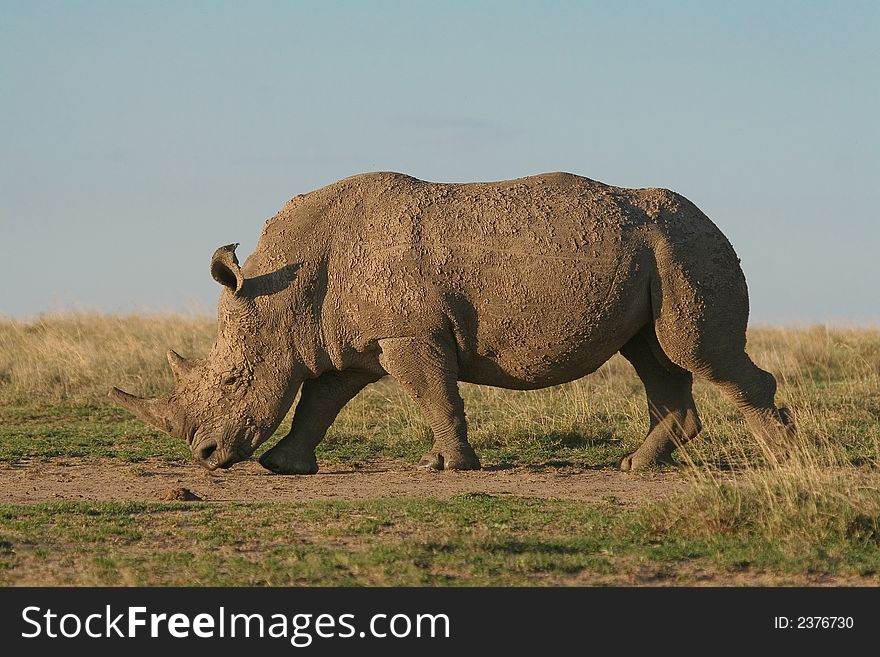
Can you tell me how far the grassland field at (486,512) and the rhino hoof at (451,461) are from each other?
0.21m

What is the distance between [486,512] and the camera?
9.78m

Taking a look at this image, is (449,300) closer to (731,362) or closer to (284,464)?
(284,464)

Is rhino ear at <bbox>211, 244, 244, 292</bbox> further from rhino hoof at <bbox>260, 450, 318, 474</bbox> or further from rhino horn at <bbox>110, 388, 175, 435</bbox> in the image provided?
rhino hoof at <bbox>260, 450, 318, 474</bbox>

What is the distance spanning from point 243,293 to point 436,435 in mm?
1871

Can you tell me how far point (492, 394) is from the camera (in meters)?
17.5

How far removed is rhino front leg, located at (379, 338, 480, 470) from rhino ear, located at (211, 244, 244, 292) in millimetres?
1212

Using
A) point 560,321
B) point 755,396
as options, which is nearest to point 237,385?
point 560,321

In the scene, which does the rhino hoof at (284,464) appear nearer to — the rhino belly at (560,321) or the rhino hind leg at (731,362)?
the rhino belly at (560,321)

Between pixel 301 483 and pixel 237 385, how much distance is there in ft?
3.11

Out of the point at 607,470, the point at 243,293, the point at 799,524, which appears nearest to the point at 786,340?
the point at 607,470

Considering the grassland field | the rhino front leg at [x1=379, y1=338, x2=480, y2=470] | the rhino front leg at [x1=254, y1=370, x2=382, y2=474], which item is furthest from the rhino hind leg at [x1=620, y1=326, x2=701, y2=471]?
the rhino front leg at [x1=254, y1=370, x2=382, y2=474]

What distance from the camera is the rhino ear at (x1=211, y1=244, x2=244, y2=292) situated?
12.0 m

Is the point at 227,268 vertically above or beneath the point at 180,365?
above
